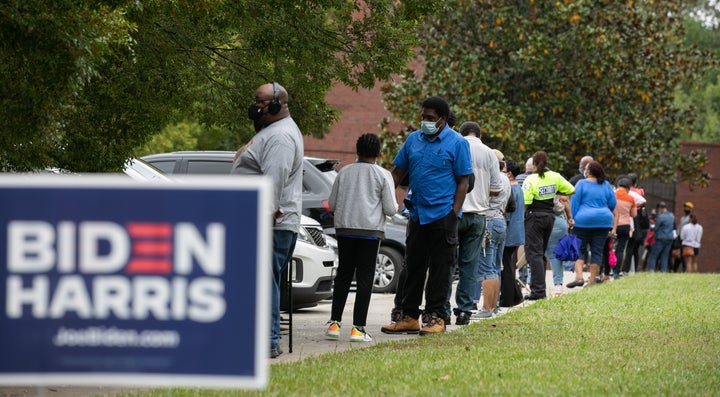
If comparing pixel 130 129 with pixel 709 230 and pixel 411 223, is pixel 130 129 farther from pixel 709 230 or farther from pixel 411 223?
pixel 709 230

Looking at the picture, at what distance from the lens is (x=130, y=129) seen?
9773 mm

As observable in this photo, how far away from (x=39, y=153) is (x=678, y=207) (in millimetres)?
37872

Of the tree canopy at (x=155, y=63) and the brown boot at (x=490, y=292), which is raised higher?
the tree canopy at (x=155, y=63)

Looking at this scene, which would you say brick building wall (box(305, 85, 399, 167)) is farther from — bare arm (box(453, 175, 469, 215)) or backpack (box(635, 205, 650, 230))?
bare arm (box(453, 175, 469, 215))

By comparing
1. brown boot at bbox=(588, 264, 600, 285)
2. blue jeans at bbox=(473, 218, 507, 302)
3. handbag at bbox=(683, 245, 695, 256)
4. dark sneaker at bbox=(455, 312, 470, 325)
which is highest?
blue jeans at bbox=(473, 218, 507, 302)

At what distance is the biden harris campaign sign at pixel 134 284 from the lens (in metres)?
3.85

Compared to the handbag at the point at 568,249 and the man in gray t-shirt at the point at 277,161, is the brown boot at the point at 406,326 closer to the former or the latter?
the man in gray t-shirt at the point at 277,161

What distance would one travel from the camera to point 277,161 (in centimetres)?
833

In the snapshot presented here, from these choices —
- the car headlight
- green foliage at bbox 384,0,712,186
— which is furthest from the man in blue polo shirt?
green foliage at bbox 384,0,712,186

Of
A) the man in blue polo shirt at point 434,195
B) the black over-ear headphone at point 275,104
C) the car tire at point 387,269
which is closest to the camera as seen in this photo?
the black over-ear headphone at point 275,104

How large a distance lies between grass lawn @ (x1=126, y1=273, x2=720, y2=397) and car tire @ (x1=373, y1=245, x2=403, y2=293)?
4.57 meters

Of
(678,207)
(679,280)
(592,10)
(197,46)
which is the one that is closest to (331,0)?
(197,46)

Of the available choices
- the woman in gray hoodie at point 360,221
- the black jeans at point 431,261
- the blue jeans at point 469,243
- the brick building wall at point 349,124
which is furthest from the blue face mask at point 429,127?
the brick building wall at point 349,124

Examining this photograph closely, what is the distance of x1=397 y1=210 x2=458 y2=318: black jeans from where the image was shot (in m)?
10.1
